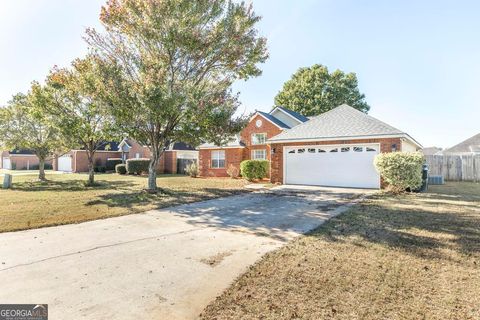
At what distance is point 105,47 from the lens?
13078mm

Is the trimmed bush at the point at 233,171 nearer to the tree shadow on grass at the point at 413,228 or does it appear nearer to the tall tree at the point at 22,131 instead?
the tall tree at the point at 22,131

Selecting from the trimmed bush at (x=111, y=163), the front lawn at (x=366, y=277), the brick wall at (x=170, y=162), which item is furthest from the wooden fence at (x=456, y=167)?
the trimmed bush at (x=111, y=163)

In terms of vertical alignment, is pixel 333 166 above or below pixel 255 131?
below

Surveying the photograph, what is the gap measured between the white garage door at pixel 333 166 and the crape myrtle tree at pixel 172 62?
18.3 feet

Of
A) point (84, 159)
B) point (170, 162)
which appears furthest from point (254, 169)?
point (84, 159)

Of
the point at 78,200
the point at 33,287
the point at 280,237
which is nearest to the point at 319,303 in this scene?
the point at 280,237

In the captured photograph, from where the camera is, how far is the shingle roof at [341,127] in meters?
15.3

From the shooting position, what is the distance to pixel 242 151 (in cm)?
2450

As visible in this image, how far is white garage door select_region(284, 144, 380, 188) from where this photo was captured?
1531 cm

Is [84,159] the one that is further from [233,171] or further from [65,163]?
[233,171]

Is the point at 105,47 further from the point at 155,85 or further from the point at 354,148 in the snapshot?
the point at 354,148

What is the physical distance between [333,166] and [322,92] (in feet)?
79.7

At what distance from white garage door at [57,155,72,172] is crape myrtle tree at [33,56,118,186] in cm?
2371

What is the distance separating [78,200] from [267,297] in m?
10.8
